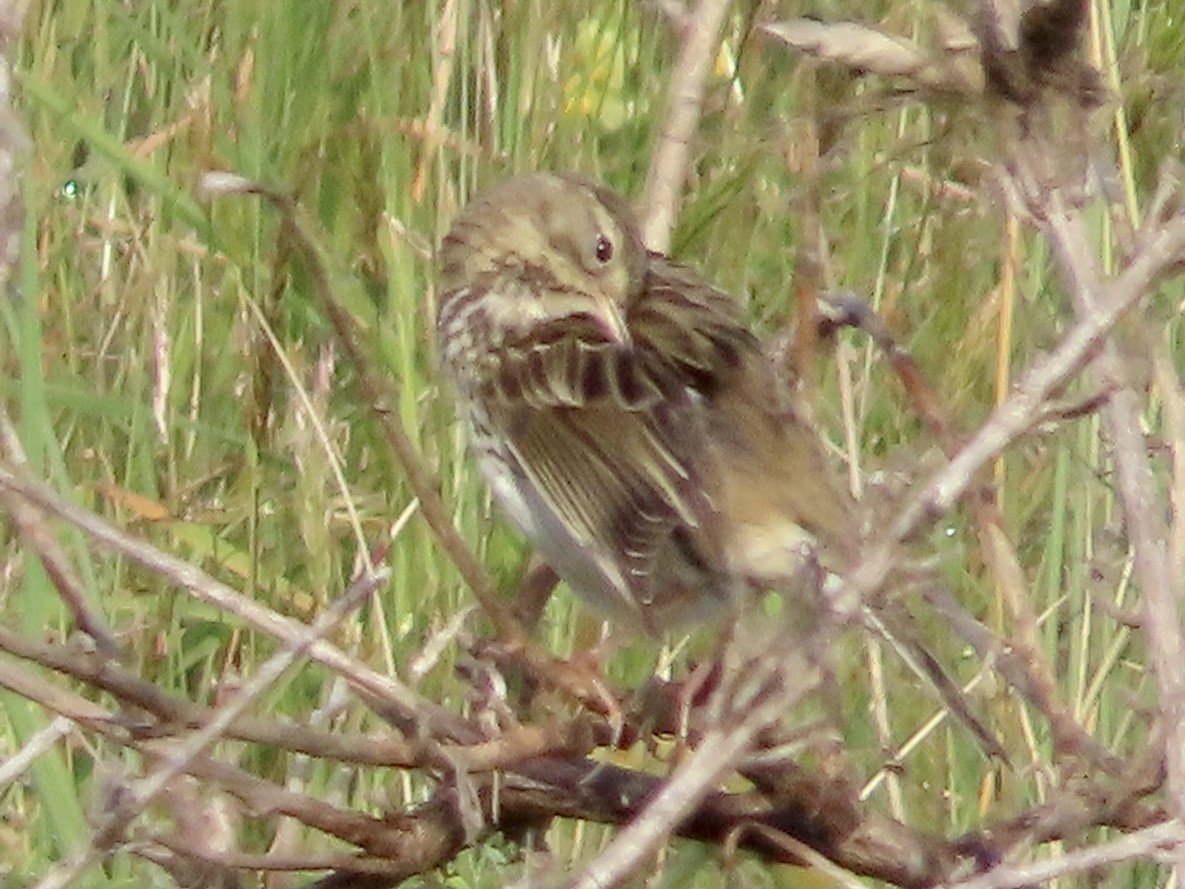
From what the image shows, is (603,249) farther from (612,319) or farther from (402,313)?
(402,313)

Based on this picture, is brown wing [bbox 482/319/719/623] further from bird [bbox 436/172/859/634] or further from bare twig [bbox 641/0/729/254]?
bare twig [bbox 641/0/729/254]

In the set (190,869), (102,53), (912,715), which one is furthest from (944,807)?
(102,53)

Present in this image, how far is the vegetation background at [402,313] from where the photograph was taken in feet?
7.98

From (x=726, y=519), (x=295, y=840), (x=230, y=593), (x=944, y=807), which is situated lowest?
(x=944, y=807)

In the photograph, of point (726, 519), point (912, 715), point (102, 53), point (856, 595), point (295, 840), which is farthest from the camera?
point (102, 53)

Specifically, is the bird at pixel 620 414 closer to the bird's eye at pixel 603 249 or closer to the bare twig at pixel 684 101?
the bird's eye at pixel 603 249

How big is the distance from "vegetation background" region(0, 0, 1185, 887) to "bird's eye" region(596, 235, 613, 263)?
0.10m

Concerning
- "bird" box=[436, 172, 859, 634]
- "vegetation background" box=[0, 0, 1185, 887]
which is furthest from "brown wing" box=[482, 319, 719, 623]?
"vegetation background" box=[0, 0, 1185, 887]

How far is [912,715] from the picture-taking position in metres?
2.59

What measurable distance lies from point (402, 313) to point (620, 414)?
38cm

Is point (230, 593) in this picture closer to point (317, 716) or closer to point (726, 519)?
point (317, 716)

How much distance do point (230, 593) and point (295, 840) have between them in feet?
1.96

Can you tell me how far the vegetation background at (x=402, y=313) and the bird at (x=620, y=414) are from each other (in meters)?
0.09

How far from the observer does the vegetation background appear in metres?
2.43
